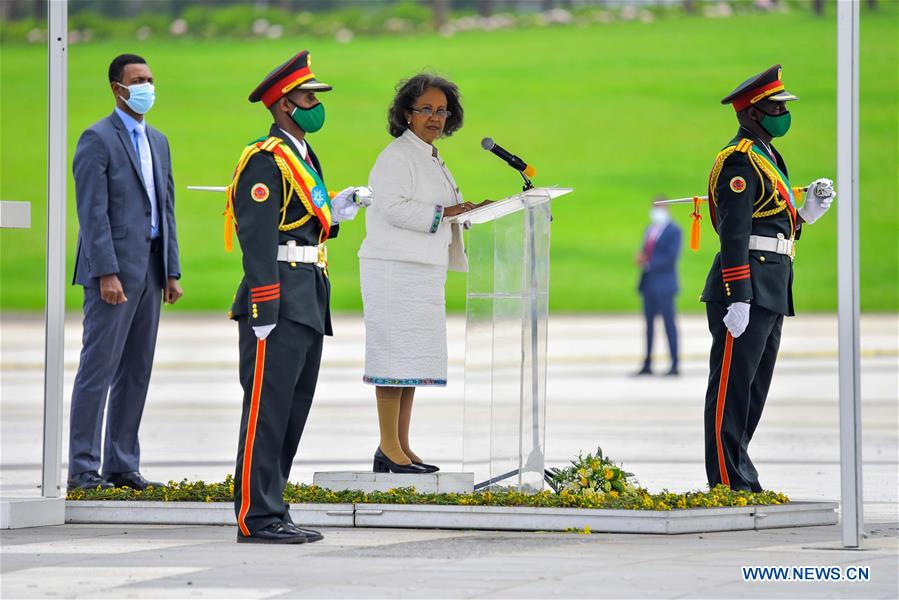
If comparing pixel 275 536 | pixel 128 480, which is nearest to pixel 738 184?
pixel 275 536

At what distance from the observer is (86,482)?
7.61m

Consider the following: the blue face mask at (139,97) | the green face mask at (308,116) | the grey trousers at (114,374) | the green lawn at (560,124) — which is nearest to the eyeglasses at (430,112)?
the green face mask at (308,116)

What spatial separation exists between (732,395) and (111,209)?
303cm

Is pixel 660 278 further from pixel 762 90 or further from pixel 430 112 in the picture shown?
pixel 430 112

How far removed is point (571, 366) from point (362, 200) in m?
13.7

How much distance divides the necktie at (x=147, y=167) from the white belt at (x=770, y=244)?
2807 millimetres

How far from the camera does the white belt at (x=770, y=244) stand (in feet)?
25.0

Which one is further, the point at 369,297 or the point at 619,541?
the point at 369,297

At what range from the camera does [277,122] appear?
6.65m

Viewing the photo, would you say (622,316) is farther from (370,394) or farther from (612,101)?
(370,394)

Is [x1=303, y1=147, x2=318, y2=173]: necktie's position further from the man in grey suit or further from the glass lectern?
the man in grey suit

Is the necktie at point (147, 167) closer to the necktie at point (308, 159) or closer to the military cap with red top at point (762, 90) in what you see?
the necktie at point (308, 159)

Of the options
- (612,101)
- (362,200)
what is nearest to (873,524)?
(362,200)

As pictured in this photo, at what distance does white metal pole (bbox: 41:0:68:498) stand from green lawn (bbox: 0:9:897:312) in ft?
89.4
